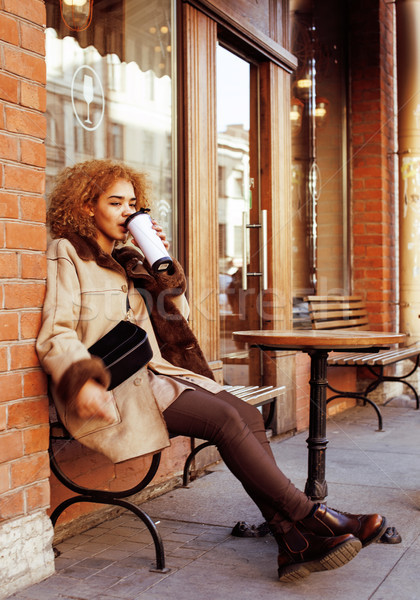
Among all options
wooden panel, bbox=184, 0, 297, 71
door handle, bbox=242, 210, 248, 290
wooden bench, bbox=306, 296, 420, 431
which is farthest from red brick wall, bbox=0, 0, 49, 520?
wooden bench, bbox=306, 296, 420, 431

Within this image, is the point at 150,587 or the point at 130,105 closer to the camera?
the point at 150,587

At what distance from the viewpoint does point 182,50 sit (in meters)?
4.50

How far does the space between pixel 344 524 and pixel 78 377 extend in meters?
1.15

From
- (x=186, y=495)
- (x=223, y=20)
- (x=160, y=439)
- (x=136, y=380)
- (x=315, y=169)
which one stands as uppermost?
(x=223, y=20)

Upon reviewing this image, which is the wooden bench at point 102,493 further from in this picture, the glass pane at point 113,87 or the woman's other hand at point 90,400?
the glass pane at point 113,87

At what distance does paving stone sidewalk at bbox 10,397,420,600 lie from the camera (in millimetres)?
2730

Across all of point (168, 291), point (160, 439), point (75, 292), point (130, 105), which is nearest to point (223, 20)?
point (130, 105)

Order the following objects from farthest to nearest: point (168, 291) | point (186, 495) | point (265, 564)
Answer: point (186, 495) → point (168, 291) → point (265, 564)

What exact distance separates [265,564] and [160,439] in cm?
67

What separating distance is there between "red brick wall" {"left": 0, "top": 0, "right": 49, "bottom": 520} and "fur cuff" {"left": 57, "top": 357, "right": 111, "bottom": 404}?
0.68 ft

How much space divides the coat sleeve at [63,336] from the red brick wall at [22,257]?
0.05 meters

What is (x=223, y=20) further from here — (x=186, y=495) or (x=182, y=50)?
(x=186, y=495)

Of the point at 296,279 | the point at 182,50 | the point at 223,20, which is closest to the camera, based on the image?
the point at 182,50

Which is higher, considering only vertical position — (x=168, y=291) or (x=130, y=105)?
(x=130, y=105)
